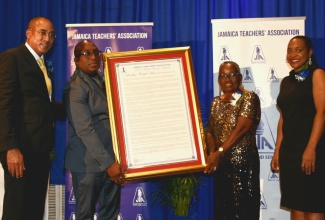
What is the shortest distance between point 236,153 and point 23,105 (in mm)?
1809

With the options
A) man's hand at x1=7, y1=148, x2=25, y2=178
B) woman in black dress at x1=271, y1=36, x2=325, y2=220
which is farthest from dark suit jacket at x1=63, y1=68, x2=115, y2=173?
woman in black dress at x1=271, y1=36, x2=325, y2=220

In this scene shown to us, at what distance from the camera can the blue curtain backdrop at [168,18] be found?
550 centimetres

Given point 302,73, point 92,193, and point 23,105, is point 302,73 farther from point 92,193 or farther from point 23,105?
point 23,105

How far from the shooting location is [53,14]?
590 cm

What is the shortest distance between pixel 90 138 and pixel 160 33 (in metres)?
2.68

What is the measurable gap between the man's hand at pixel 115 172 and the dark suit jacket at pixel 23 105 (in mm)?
509

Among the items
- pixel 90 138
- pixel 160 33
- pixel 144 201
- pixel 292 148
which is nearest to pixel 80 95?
pixel 90 138

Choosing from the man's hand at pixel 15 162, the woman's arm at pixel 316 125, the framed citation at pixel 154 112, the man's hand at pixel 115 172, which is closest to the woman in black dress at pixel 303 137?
the woman's arm at pixel 316 125

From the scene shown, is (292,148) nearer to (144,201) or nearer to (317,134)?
(317,134)

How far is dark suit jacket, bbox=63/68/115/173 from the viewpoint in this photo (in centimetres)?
338

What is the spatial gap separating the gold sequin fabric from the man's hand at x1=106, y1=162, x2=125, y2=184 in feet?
3.13

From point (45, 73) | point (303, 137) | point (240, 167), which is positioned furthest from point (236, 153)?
point (45, 73)

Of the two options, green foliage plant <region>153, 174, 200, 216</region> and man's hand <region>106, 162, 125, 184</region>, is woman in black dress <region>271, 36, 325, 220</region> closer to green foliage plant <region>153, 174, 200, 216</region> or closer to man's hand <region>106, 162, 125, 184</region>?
man's hand <region>106, 162, 125, 184</region>

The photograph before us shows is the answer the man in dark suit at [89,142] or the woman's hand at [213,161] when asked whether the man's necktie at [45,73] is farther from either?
the woman's hand at [213,161]
